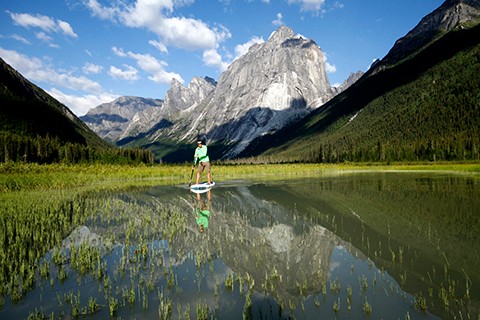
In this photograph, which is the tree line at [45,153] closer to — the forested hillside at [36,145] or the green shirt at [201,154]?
the forested hillside at [36,145]

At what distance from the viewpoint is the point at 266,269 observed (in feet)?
29.2

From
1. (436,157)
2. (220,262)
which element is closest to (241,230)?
(220,262)

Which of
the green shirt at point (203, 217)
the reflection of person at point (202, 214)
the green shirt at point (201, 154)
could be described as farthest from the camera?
the green shirt at point (201, 154)

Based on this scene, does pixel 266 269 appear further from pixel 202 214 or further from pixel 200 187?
pixel 200 187

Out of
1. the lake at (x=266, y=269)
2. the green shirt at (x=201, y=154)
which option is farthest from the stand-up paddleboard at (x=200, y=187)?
the lake at (x=266, y=269)

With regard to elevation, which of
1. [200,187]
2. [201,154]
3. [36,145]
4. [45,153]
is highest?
[36,145]

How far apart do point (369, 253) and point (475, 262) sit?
2665 mm

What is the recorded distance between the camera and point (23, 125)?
17112cm

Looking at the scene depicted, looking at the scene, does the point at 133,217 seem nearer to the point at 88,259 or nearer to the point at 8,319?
the point at 88,259

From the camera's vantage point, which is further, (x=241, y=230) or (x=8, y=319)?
(x=241, y=230)

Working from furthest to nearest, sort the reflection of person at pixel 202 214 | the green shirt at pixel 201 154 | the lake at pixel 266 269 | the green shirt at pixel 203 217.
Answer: the green shirt at pixel 201 154
the green shirt at pixel 203 217
the reflection of person at pixel 202 214
the lake at pixel 266 269

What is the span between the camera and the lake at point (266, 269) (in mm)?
6578

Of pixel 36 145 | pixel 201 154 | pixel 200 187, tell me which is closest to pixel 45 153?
pixel 36 145

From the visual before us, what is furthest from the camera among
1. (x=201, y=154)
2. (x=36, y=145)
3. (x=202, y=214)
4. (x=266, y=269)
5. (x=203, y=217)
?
A: (x=36, y=145)
